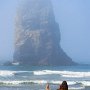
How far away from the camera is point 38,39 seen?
438 feet

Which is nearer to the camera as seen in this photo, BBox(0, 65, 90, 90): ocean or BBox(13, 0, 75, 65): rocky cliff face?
BBox(0, 65, 90, 90): ocean

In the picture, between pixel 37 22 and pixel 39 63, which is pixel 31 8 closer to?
pixel 37 22

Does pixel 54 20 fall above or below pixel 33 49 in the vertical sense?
above

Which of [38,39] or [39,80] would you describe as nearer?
[39,80]

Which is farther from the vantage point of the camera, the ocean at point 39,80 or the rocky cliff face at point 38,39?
the rocky cliff face at point 38,39

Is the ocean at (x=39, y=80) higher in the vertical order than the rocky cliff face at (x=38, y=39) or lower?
lower

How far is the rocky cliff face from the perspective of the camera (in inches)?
5089

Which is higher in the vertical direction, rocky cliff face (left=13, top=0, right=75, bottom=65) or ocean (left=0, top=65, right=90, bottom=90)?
rocky cliff face (left=13, top=0, right=75, bottom=65)

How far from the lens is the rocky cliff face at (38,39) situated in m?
129

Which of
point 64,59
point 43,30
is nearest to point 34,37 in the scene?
point 43,30

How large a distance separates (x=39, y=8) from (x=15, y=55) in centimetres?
1884

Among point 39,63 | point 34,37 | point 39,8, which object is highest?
point 39,8

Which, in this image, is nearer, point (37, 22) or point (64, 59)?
point (64, 59)

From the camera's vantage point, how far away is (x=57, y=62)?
12925 cm
